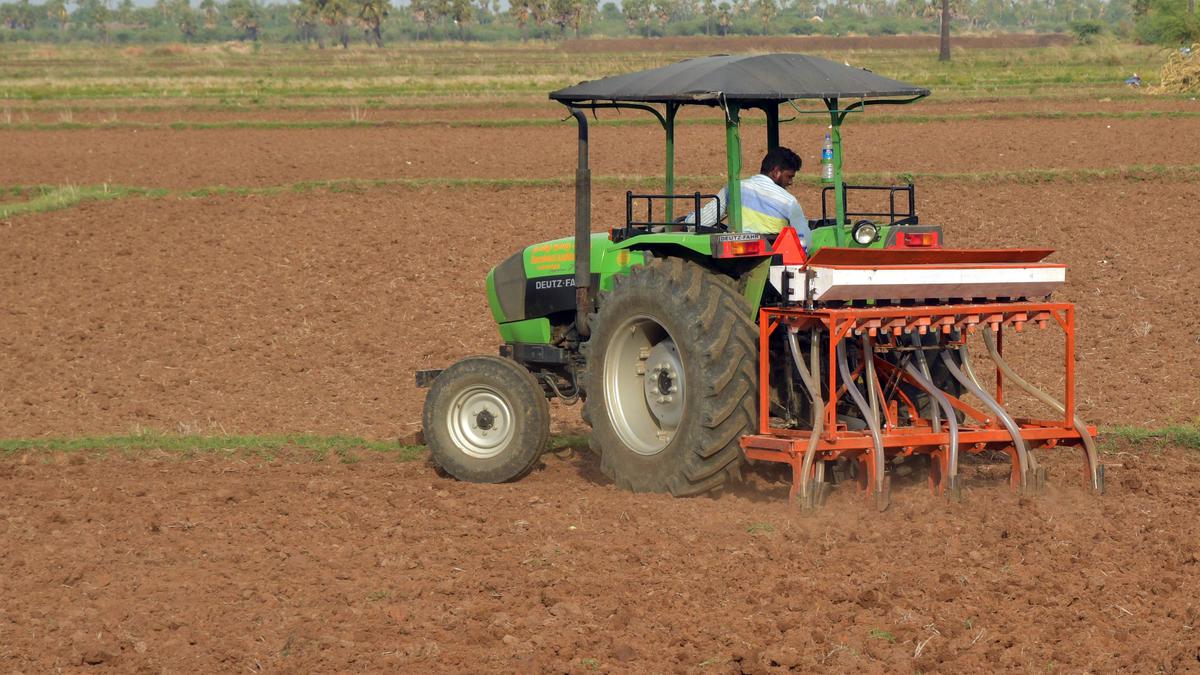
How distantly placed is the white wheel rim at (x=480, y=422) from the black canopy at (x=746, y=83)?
202 cm

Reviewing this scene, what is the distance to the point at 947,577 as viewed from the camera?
6613 mm

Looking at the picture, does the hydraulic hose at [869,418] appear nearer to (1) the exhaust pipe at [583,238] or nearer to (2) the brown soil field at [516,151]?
(1) the exhaust pipe at [583,238]

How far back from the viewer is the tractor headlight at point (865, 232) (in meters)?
8.45

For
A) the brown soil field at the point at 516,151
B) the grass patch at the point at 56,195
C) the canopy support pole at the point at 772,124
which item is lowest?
the grass patch at the point at 56,195

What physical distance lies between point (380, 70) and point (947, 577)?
5614cm

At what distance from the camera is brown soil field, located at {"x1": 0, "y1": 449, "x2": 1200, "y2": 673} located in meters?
5.93

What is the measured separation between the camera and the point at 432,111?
34.4 metres

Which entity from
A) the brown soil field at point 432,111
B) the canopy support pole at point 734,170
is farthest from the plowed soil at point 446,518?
the brown soil field at point 432,111

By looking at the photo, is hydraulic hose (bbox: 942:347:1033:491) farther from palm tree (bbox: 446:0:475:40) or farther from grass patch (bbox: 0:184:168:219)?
palm tree (bbox: 446:0:475:40)

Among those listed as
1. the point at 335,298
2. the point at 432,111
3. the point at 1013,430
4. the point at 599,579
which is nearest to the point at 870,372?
the point at 1013,430

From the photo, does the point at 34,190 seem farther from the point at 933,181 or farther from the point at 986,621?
the point at 986,621

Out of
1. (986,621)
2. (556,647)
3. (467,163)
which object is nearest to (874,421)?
(986,621)

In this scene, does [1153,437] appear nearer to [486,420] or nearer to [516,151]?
[486,420]

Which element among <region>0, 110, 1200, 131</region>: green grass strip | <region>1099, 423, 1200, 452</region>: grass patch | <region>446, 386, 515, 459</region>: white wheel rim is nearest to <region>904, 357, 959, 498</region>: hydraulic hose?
<region>1099, 423, 1200, 452</region>: grass patch
